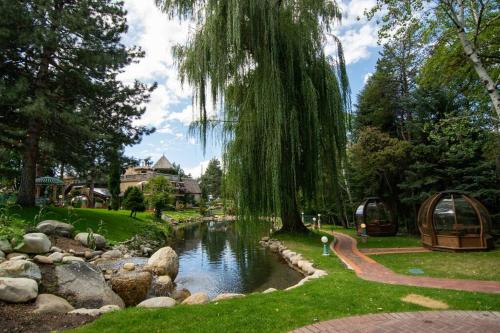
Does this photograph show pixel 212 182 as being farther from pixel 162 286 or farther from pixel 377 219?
pixel 162 286

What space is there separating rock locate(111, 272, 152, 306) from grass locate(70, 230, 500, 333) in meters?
1.80

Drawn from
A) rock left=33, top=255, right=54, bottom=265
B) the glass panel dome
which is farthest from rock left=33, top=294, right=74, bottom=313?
the glass panel dome

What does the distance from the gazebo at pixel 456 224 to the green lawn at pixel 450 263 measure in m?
0.43

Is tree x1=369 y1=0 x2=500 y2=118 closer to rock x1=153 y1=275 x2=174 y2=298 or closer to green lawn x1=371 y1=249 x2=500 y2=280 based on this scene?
green lawn x1=371 y1=249 x2=500 y2=280

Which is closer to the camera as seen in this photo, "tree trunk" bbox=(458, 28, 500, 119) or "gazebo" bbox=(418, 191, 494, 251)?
"tree trunk" bbox=(458, 28, 500, 119)

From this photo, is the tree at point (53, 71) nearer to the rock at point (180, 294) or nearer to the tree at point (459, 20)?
the rock at point (180, 294)

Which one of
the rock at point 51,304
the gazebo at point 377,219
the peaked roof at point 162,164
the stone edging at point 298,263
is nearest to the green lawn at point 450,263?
the stone edging at point 298,263

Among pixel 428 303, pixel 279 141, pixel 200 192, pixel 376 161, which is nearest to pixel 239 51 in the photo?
pixel 279 141

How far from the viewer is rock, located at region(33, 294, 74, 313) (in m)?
4.52

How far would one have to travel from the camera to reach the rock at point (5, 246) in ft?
20.7

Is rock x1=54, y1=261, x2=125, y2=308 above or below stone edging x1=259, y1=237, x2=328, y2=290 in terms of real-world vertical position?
above

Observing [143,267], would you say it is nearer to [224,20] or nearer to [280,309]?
[280,309]

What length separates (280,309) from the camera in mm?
4402

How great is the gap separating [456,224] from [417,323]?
6887mm
